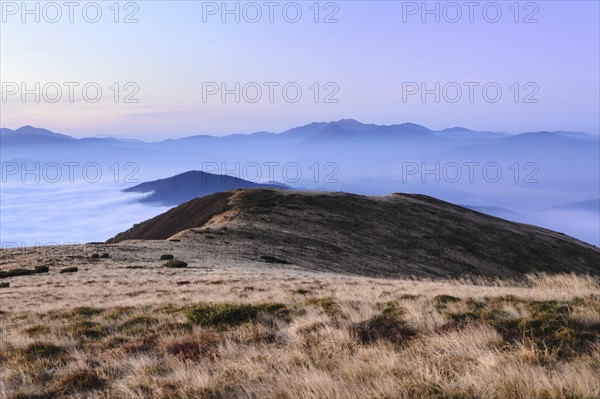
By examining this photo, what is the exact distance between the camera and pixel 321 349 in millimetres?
7395

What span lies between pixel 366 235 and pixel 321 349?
55.6 meters

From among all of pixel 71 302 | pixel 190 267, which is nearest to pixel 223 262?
pixel 190 267

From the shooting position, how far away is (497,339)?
7.29 metres

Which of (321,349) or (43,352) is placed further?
(43,352)

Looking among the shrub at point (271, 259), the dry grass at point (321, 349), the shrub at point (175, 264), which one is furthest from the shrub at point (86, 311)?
the shrub at point (271, 259)

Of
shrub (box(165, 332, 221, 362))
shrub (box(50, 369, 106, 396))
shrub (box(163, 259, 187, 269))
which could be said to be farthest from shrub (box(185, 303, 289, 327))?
shrub (box(163, 259, 187, 269))

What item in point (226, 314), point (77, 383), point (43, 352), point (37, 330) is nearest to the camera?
point (77, 383)

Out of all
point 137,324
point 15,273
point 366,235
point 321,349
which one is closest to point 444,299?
point 321,349

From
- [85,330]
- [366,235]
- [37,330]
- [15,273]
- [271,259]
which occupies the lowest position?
[366,235]

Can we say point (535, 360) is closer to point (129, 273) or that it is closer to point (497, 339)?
point (497, 339)

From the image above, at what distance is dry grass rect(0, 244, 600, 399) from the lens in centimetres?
541

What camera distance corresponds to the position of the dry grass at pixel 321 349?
5.41m

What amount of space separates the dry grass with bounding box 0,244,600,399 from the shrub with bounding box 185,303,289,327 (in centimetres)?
3

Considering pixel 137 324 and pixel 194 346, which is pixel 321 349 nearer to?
pixel 194 346
